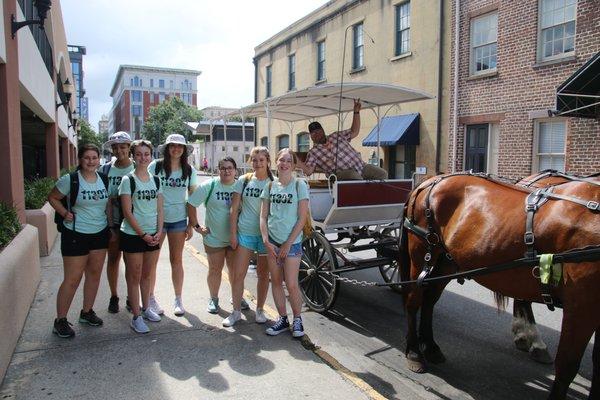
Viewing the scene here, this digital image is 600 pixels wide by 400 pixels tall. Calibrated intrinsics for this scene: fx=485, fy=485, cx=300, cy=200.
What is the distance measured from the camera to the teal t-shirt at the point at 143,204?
476cm

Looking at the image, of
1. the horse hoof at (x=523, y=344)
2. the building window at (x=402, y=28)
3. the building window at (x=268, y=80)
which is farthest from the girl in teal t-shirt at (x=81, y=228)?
the building window at (x=268, y=80)

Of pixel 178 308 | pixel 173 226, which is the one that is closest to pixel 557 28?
pixel 173 226

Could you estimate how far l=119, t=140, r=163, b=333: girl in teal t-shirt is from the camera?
15.5ft

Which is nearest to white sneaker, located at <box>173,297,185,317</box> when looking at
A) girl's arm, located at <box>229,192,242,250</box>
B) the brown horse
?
girl's arm, located at <box>229,192,242,250</box>

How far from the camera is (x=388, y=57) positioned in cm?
1716

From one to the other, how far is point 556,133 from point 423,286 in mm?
9616

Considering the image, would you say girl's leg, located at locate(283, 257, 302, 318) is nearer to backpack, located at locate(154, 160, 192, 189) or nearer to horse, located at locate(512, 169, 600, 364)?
backpack, located at locate(154, 160, 192, 189)

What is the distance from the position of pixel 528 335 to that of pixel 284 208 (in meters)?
2.60

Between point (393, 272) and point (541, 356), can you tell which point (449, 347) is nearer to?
point (541, 356)

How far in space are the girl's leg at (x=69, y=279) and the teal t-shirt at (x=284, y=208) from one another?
1841mm

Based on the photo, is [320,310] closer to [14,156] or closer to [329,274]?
[329,274]

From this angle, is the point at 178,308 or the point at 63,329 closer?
the point at 63,329

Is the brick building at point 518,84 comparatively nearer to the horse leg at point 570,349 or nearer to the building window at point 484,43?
the building window at point 484,43

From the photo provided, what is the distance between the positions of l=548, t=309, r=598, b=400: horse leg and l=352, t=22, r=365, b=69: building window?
→ 1656 cm
